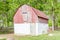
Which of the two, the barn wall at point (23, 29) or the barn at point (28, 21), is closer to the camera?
the barn at point (28, 21)

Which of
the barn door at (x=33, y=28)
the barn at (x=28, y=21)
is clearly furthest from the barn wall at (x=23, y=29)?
the barn door at (x=33, y=28)

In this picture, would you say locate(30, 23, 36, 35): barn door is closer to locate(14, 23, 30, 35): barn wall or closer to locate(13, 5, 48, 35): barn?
locate(13, 5, 48, 35): barn

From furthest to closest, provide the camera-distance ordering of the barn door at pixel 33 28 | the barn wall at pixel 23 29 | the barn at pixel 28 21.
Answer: the barn wall at pixel 23 29 → the barn door at pixel 33 28 → the barn at pixel 28 21

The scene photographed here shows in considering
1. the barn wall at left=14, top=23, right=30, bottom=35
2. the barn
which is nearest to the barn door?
the barn

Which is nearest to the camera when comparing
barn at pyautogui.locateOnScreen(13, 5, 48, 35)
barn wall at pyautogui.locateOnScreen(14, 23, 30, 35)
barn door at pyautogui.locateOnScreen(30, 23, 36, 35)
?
barn at pyautogui.locateOnScreen(13, 5, 48, 35)

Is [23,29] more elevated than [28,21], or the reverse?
[28,21]

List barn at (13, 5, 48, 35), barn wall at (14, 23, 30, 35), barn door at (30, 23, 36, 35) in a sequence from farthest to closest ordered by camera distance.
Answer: barn wall at (14, 23, 30, 35)
barn door at (30, 23, 36, 35)
barn at (13, 5, 48, 35)

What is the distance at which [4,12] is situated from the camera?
108 feet

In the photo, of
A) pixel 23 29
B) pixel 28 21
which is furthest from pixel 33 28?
pixel 23 29

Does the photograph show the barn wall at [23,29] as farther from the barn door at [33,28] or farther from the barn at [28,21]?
the barn door at [33,28]

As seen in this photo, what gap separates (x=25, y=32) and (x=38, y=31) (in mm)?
A: 1837

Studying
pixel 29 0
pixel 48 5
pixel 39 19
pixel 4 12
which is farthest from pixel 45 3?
pixel 39 19

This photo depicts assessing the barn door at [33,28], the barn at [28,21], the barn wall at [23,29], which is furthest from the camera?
the barn wall at [23,29]

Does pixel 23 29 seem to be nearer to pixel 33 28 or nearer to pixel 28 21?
pixel 28 21
